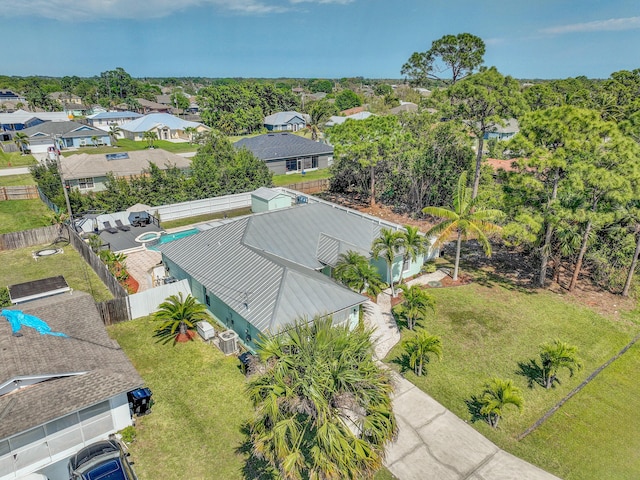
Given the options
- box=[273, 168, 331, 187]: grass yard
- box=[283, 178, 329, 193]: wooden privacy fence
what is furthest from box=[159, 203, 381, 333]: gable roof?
box=[273, 168, 331, 187]: grass yard

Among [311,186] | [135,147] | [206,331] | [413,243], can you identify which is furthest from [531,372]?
[135,147]

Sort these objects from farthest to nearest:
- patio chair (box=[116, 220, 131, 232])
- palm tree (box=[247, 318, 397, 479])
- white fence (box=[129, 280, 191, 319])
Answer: patio chair (box=[116, 220, 131, 232])
white fence (box=[129, 280, 191, 319])
palm tree (box=[247, 318, 397, 479])

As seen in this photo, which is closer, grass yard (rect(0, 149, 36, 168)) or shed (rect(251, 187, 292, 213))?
shed (rect(251, 187, 292, 213))

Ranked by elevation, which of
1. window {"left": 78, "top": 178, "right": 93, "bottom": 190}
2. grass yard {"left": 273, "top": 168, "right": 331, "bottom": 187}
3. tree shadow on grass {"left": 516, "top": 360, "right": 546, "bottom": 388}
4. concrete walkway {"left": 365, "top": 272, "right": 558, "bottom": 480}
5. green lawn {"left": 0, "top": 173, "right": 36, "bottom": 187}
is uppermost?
window {"left": 78, "top": 178, "right": 93, "bottom": 190}

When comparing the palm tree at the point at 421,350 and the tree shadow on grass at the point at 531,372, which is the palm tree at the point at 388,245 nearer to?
the palm tree at the point at 421,350

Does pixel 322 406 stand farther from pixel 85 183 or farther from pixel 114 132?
pixel 114 132

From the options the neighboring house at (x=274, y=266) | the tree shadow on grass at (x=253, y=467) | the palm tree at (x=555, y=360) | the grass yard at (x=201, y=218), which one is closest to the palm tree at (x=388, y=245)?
the neighboring house at (x=274, y=266)

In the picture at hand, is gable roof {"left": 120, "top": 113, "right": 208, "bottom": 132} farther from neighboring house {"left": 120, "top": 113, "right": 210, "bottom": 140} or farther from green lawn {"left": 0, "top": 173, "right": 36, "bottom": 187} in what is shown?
green lawn {"left": 0, "top": 173, "right": 36, "bottom": 187}
